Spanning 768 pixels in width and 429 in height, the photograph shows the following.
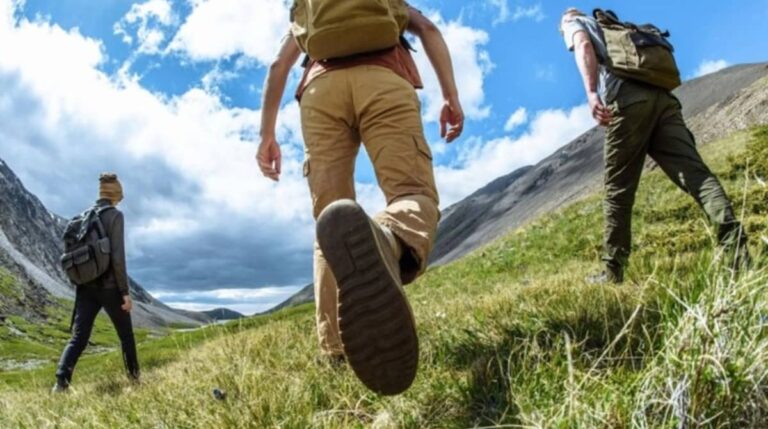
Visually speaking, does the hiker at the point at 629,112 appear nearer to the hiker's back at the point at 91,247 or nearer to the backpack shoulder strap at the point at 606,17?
the backpack shoulder strap at the point at 606,17

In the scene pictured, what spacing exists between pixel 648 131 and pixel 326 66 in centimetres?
389

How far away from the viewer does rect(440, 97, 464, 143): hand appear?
5008 millimetres

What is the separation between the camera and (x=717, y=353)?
2.23 m

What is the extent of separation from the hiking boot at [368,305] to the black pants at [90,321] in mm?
7525

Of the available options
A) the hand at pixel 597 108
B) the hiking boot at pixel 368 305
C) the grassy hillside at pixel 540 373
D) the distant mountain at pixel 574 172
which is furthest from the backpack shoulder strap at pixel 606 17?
the distant mountain at pixel 574 172

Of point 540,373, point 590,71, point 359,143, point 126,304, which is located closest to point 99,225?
point 126,304

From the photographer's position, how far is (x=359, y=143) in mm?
4656

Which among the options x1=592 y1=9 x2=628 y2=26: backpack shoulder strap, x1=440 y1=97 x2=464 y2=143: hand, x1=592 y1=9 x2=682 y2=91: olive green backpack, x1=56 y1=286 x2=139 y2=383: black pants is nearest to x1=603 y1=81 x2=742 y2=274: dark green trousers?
x1=592 y1=9 x2=682 y2=91: olive green backpack

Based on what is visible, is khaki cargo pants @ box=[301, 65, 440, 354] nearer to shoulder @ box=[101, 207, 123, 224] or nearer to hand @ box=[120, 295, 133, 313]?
hand @ box=[120, 295, 133, 313]

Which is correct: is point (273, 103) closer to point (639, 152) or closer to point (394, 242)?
point (394, 242)

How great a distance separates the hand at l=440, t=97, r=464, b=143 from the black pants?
6.47 meters

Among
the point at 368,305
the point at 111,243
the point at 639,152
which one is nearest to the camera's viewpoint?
the point at 368,305

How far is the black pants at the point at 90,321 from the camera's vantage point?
9.31 metres

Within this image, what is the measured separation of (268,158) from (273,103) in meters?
0.45
